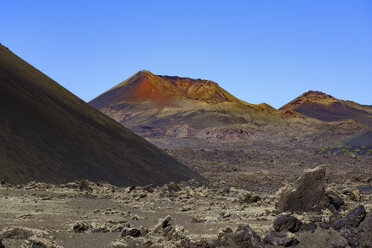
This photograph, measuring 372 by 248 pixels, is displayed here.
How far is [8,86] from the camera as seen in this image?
94.9ft

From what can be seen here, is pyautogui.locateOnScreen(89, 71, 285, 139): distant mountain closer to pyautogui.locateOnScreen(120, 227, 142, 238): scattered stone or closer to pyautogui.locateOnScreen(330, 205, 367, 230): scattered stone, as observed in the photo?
pyautogui.locateOnScreen(120, 227, 142, 238): scattered stone

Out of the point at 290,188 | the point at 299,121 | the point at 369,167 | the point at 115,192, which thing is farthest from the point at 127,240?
the point at 299,121

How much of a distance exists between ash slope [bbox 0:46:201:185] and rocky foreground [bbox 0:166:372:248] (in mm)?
2235

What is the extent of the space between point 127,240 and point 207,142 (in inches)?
3788

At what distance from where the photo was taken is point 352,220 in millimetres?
8930

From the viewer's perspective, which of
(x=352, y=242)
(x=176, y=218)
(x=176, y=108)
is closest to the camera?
(x=352, y=242)

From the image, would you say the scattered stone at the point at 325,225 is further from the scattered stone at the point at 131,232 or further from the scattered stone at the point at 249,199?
the scattered stone at the point at 249,199

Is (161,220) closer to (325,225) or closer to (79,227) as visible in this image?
(79,227)

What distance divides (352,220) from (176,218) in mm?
5986

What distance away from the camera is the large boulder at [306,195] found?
505 inches

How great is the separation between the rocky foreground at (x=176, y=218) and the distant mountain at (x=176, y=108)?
94.0 meters

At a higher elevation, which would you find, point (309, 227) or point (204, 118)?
point (204, 118)

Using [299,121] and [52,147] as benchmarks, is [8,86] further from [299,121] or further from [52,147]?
[299,121]

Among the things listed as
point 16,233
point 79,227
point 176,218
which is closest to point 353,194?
point 176,218
